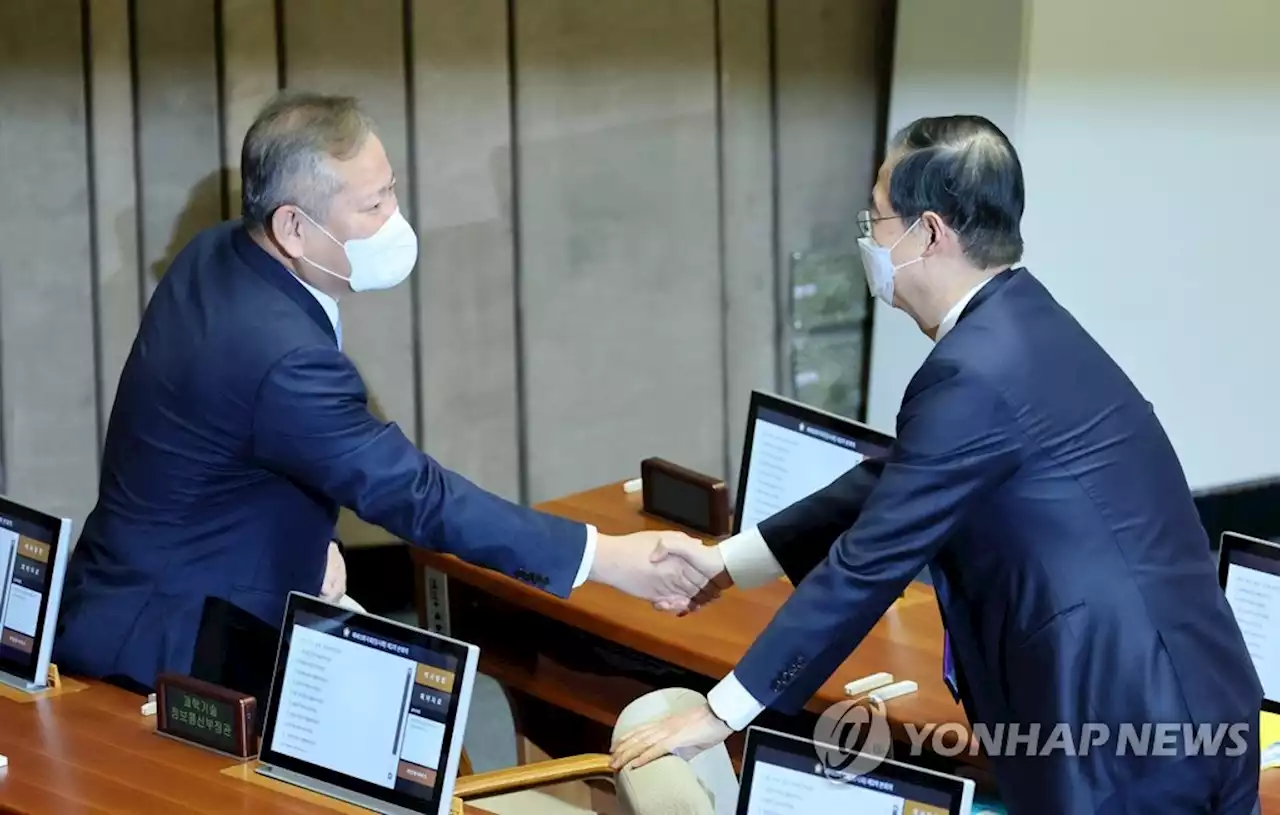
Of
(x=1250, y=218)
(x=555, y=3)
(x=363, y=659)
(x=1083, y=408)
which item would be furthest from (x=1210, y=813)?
(x=1250, y=218)

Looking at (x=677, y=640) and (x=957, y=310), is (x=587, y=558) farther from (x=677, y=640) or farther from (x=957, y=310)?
(x=957, y=310)

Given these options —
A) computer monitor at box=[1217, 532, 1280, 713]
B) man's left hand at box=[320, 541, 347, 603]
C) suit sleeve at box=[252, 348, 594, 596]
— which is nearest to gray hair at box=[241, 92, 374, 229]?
suit sleeve at box=[252, 348, 594, 596]

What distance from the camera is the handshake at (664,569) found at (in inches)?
124

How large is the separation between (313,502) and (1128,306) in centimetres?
287

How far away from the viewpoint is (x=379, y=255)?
117 inches

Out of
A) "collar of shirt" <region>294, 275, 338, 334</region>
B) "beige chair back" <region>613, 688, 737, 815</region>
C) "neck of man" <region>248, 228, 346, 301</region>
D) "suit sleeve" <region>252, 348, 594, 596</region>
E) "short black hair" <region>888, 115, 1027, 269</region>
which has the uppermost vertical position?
"short black hair" <region>888, 115, 1027, 269</region>

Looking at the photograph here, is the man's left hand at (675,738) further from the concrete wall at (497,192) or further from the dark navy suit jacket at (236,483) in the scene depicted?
the concrete wall at (497,192)

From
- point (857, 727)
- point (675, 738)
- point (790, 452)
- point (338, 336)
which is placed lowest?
point (857, 727)

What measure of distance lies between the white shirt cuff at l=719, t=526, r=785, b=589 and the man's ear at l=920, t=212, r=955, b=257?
0.72 metres

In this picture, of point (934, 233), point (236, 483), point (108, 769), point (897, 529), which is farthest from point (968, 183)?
point (108, 769)

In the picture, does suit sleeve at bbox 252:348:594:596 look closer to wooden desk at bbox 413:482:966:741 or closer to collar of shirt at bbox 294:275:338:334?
collar of shirt at bbox 294:275:338:334

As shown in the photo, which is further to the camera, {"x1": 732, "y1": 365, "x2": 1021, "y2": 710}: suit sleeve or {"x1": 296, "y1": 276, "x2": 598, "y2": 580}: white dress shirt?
{"x1": 296, "y1": 276, "x2": 598, "y2": 580}: white dress shirt

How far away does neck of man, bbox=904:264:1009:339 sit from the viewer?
251 cm

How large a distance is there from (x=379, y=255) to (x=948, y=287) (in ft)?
3.03
